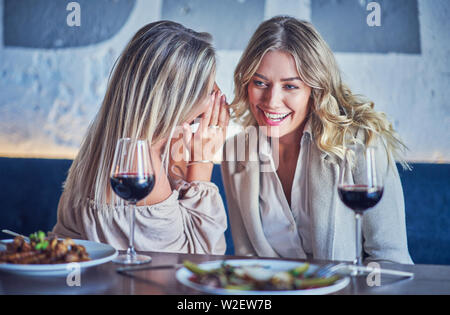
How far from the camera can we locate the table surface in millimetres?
810

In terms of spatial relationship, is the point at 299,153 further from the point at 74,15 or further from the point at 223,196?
the point at 74,15

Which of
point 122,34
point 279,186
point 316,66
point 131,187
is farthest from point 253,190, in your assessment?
point 122,34

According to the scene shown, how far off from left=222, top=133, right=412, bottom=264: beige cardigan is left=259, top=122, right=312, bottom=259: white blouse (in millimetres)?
37

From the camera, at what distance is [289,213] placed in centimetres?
179

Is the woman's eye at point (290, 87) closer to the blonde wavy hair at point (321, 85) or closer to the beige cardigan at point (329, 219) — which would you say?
the blonde wavy hair at point (321, 85)

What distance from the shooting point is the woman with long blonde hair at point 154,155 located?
1442 millimetres

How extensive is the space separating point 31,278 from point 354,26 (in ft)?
7.69

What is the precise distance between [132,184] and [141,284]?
252 millimetres

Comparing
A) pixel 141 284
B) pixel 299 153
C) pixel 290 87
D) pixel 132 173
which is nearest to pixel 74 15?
pixel 290 87

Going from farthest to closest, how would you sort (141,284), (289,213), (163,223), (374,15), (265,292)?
1. (374,15)
2. (289,213)
3. (163,223)
4. (141,284)
5. (265,292)

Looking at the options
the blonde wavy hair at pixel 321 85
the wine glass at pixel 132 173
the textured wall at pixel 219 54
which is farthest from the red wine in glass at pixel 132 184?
the textured wall at pixel 219 54

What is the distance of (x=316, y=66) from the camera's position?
1.83m
